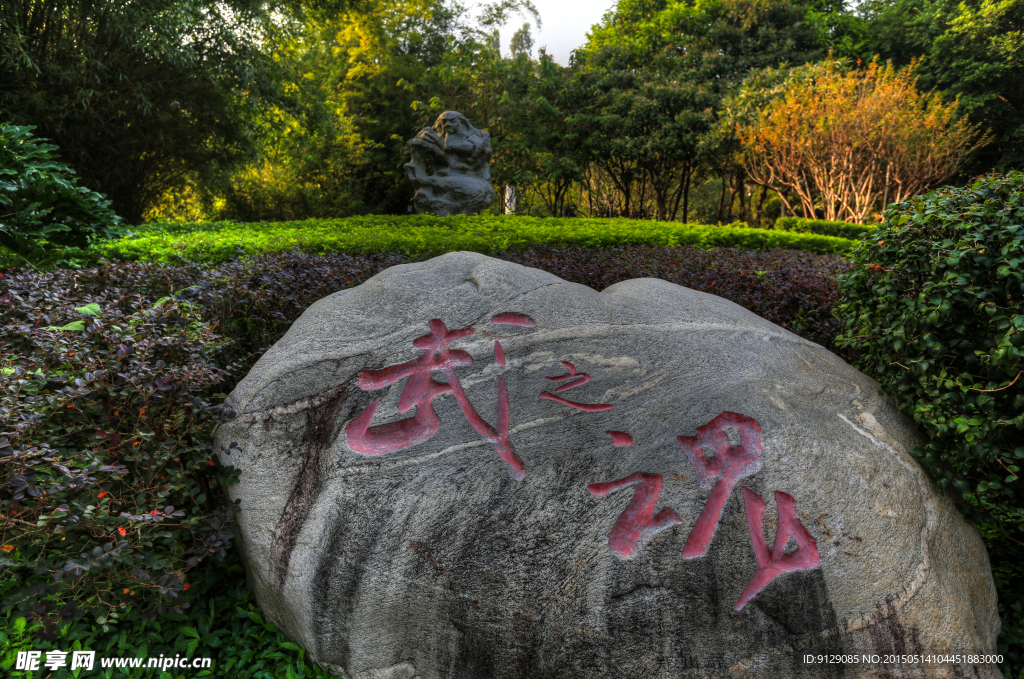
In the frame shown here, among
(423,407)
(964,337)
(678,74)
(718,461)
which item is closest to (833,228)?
(678,74)

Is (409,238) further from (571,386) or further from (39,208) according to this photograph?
(571,386)

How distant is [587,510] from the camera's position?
182 centimetres

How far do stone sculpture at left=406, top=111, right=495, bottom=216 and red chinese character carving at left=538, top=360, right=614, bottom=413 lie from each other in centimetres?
716

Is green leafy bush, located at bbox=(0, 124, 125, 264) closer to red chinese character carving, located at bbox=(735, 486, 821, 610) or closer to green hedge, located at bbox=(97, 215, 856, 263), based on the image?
green hedge, located at bbox=(97, 215, 856, 263)

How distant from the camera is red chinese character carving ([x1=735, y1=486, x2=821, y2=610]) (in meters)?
1.72

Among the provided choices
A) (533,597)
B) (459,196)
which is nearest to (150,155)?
(459,196)

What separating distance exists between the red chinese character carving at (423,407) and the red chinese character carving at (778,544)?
0.76 metres

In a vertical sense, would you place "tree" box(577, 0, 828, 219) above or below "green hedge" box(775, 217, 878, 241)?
above

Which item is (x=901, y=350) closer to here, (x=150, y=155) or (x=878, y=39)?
(x=150, y=155)

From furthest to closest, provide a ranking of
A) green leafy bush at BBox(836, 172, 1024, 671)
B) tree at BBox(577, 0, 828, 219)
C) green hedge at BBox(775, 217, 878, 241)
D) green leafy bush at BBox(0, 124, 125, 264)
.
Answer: tree at BBox(577, 0, 828, 219), green hedge at BBox(775, 217, 878, 241), green leafy bush at BBox(0, 124, 125, 264), green leafy bush at BBox(836, 172, 1024, 671)

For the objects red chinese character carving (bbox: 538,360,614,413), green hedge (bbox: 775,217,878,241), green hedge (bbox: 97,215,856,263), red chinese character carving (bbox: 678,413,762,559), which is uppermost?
green hedge (bbox: 775,217,878,241)

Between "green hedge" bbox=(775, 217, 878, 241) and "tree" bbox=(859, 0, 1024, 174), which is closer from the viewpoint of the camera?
"green hedge" bbox=(775, 217, 878, 241)

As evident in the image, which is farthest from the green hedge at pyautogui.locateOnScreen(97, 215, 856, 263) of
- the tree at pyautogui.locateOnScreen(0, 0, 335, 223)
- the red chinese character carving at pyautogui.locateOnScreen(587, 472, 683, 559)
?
the red chinese character carving at pyautogui.locateOnScreen(587, 472, 683, 559)

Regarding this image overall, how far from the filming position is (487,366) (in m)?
2.04
